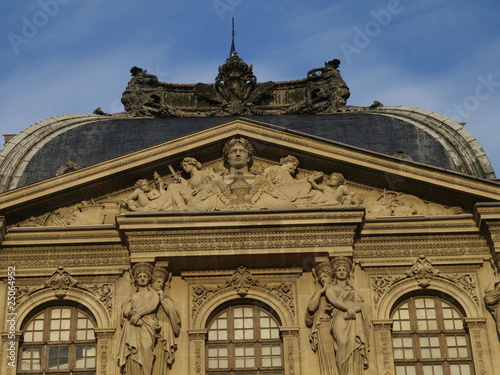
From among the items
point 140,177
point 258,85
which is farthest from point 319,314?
point 258,85

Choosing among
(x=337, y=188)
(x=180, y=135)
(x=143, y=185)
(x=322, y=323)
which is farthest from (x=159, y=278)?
(x=180, y=135)

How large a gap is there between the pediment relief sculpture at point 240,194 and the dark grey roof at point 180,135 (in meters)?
1.86

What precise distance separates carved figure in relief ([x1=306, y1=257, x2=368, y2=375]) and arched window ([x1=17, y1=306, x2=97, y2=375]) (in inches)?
194

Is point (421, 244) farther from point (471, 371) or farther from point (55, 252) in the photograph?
point (55, 252)

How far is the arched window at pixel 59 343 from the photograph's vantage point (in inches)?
1185

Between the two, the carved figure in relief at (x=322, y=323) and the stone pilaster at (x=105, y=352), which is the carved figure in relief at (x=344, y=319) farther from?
the stone pilaster at (x=105, y=352)

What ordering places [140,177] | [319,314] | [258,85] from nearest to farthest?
1. [319,314]
2. [140,177]
3. [258,85]

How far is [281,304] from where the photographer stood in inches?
1203

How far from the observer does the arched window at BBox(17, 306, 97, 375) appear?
30109 mm

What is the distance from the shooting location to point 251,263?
101 ft

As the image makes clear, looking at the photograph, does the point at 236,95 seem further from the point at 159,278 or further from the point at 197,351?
the point at 197,351

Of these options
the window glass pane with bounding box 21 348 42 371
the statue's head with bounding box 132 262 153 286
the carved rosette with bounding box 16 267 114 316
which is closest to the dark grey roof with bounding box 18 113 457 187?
the carved rosette with bounding box 16 267 114 316

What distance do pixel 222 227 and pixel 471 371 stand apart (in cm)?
630

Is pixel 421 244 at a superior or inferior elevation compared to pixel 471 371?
superior
